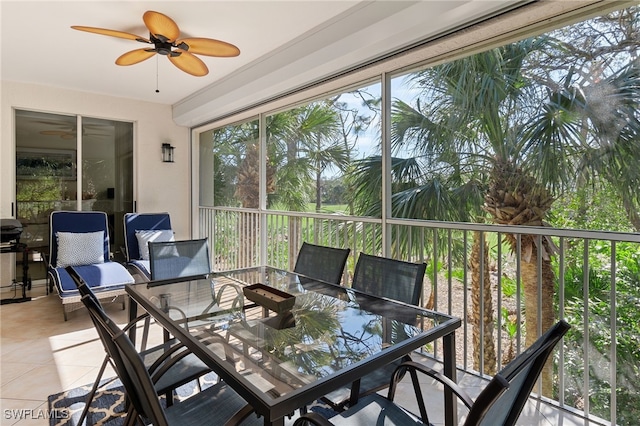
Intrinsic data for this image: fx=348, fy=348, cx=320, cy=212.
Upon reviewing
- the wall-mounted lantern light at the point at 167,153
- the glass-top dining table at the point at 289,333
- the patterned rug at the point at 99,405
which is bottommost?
the patterned rug at the point at 99,405

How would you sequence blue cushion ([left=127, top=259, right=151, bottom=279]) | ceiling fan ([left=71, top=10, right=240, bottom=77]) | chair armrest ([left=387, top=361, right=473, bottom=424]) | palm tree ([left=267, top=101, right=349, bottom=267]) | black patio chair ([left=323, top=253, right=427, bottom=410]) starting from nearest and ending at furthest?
chair armrest ([left=387, top=361, right=473, bottom=424]) < black patio chair ([left=323, top=253, right=427, bottom=410]) < ceiling fan ([left=71, top=10, right=240, bottom=77]) < palm tree ([left=267, top=101, right=349, bottom=267]) < blue cushion ([left=127, top=259, right=151, bottom=279])

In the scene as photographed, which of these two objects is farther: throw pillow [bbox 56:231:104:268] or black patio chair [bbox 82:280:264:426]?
throw pillow [bbox 56:231:104:268]

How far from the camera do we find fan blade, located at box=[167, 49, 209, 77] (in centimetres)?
291

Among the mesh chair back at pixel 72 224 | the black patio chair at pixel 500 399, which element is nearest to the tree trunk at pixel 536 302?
the black patio chair at pixel 500 399

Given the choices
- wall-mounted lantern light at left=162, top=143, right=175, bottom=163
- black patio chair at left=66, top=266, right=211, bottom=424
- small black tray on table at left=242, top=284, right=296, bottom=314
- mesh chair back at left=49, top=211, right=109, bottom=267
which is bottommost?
black patio chair at left=66, top=266, right=211, bottom=424

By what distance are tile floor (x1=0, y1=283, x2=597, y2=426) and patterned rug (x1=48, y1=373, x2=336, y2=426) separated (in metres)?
0.07

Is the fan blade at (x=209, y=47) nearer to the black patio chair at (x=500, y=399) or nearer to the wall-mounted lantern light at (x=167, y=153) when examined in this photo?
the black patio chair at (x=500, y=399)

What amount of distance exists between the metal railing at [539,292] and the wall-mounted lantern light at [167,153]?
336 cm

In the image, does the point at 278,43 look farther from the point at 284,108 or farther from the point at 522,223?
the point at 522,223

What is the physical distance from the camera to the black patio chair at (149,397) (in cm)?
105

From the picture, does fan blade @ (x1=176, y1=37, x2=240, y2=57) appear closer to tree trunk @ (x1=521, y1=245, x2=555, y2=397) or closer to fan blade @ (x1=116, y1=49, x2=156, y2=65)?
fan blade @ (x1=116, y1=49, x2=156, y2=65)

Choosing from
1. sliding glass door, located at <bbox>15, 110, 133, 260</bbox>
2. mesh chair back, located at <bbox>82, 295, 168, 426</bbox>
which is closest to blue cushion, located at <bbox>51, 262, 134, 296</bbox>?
sliding glass door, located at <bbox>15, 110, 133, 260</bbox>

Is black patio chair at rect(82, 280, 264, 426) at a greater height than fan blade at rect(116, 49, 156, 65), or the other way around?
fan blade at rect(116, 49, 156, 65)

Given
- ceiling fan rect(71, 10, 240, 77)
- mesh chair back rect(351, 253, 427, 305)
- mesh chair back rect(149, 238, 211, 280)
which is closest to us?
mesh chair back rect(351, 253, 427, 305)
